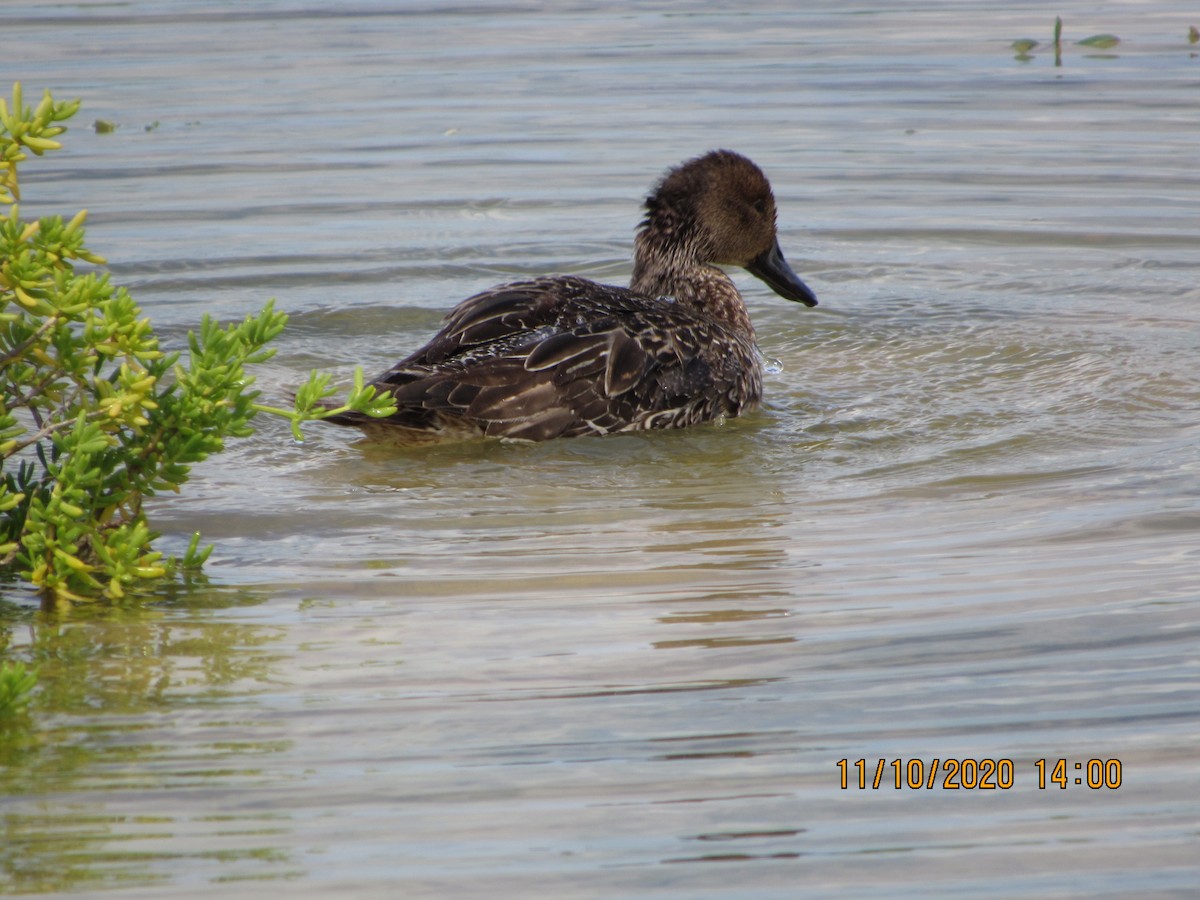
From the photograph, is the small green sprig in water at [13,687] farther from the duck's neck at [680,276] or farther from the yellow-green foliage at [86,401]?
the duck's neck at [680,276]

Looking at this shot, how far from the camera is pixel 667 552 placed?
18.6 ft

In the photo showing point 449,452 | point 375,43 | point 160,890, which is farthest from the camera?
point 375,43

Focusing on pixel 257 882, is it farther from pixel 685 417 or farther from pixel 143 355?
pixel 685 417

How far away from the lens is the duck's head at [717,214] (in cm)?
855

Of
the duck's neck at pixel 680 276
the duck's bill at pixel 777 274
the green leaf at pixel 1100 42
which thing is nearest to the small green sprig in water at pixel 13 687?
Result: the duck's neck at pixel 680 276

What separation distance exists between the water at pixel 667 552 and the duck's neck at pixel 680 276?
0.46m

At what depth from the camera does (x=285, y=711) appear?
14.3 feet

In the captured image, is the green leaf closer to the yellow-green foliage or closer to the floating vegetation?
the floating vegetation

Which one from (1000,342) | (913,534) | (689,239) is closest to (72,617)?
(913,534)

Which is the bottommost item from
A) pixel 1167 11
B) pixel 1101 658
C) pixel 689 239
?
pixel 1101 658

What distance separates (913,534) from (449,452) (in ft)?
6.93

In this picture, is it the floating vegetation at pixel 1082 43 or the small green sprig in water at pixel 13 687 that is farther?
the floating vegetation at pixel 1082 43

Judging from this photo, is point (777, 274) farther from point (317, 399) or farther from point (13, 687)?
point (13, 687)

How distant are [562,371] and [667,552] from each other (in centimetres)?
167
